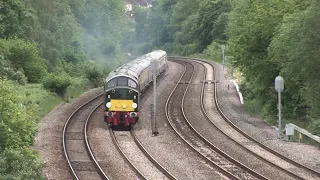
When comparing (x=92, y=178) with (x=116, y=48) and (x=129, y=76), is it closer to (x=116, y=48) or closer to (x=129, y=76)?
(x=129, y=76)

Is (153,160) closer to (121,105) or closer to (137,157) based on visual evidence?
(137,157)

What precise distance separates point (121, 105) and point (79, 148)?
506 cm

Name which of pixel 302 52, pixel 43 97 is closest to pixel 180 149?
pixel 302 52

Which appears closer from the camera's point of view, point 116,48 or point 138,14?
point 116,48

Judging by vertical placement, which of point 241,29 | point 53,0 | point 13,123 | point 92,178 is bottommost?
point 92,178

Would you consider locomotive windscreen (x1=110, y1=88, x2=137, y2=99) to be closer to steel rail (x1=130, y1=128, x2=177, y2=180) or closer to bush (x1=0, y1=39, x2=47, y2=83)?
steel rail (x1=130, y1=128, x2=177, y2=180)

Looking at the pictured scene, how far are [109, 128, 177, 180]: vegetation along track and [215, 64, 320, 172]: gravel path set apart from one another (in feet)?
18.6

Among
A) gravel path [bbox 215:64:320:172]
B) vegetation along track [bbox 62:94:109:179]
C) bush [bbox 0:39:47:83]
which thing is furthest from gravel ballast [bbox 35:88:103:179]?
gravel path [bbox 215:64:320:172]

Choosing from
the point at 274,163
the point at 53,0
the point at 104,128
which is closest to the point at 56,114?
the point at 104,128

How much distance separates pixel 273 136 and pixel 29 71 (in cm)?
2264

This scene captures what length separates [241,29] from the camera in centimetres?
3531

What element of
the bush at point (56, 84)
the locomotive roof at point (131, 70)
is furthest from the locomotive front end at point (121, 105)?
the bush at point (56, 84)

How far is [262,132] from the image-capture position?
92.6ft

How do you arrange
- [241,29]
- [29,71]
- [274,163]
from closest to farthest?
[274,163]
[241,29]
[29,71]
